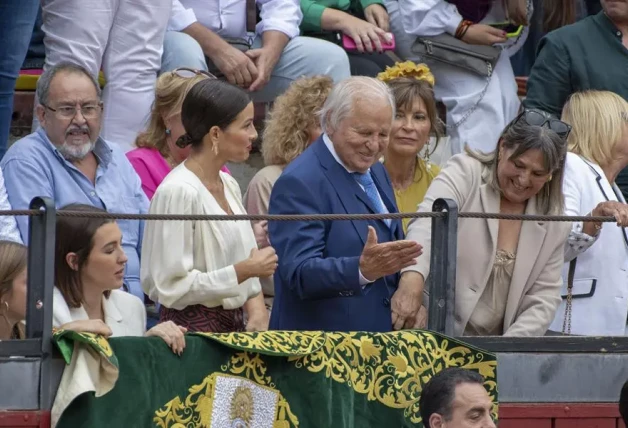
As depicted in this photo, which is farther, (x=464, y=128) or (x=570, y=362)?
(x=464, y=128)

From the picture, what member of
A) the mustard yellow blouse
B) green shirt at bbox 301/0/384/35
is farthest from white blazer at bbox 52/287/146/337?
green shirt at bbox 301/0/384/35

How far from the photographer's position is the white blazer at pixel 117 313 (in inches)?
226

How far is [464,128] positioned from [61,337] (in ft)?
12.8

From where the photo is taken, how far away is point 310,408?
6027 millimetres

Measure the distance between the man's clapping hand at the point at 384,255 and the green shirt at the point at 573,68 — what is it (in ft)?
8.41

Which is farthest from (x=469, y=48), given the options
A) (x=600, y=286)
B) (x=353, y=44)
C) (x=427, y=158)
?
(x=600, y=286)

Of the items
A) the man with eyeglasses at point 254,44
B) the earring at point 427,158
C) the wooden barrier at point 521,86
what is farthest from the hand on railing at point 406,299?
the wooden barrier at point 521,86

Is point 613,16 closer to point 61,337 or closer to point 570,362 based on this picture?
point 570,362

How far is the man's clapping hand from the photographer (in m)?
5.79

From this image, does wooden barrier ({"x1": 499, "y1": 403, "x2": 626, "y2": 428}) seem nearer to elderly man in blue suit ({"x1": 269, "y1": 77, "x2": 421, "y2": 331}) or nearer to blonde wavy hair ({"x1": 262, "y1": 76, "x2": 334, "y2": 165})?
elderly man in blue suit ({"x1": 269, "y1": 77, "x2": 421, "y2": 331})

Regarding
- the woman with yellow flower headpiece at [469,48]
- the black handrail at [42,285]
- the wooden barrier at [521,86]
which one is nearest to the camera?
the black handrail at [42,285]

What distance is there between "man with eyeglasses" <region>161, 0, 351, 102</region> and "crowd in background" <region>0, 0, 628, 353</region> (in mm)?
154

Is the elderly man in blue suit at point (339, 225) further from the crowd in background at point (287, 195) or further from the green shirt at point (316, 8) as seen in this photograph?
the green shirt at point (316, 8)

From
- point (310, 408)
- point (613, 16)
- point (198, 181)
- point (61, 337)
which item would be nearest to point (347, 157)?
point (198, 181)
